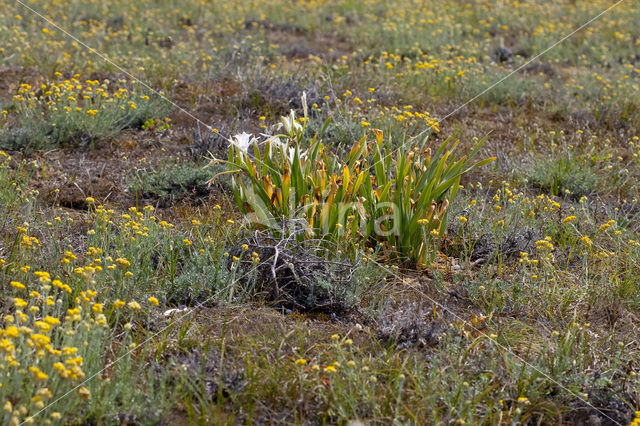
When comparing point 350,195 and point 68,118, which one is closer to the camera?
point 350,195

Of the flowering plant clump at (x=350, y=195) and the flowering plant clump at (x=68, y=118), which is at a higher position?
the flowering plant clump at (x=350, y=195)

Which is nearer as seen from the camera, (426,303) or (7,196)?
(426,303)

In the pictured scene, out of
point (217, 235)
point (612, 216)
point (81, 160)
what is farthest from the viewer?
point (81, 160)

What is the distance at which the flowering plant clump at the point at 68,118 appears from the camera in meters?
5.07

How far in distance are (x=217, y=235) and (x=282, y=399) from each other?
141 centimetres

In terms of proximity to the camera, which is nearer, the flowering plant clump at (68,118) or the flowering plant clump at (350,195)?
the flowering plant clump at (350,195)

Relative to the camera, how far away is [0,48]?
653 centimetres

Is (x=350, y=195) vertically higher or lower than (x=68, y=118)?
higher

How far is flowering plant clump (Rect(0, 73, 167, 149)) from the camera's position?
5.07 meters

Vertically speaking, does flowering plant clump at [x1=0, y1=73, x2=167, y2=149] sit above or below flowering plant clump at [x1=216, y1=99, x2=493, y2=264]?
below

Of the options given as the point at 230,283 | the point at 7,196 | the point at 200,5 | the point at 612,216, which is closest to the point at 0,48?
the point at 7,196

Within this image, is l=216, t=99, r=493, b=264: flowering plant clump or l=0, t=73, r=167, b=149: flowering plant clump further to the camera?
l=0, t=73, r=167, b=149: flowering plant clump

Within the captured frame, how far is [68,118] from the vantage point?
5.20 m

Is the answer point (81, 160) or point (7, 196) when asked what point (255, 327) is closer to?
point (7, 196)
